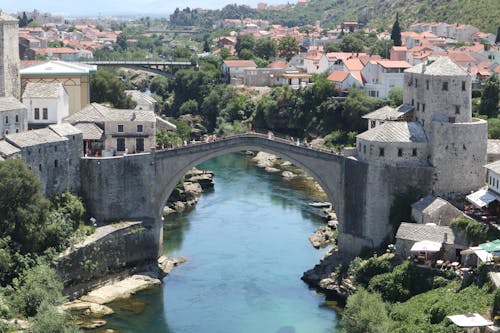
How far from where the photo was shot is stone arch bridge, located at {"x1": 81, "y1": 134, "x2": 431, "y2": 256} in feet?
181

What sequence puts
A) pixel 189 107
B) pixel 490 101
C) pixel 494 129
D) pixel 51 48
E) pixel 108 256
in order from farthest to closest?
1. pixel 51 48
2. pixel 189 107
3. pixel 490 101
4. pixel 494 129
5. pixel 108 256

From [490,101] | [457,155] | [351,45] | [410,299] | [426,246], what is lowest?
[410,299]

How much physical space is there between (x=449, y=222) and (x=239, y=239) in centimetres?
1721

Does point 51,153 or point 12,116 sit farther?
point 12,116

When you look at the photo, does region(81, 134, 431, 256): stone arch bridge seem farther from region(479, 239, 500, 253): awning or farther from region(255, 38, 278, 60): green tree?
region(255, 38, 278, 60): green tree

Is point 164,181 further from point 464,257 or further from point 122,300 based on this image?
point 464,257

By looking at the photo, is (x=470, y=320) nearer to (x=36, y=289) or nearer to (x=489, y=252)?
(x=489, y=252)

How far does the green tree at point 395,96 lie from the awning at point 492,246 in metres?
39.8

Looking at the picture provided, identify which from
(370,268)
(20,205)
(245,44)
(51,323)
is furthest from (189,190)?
(245,44)

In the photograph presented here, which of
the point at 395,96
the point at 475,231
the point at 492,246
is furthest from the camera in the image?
the point at 395,96

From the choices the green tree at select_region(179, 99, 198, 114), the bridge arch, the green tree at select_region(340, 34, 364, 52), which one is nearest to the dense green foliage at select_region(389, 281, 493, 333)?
the bridge arch

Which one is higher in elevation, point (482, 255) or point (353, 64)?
point (353, 64)

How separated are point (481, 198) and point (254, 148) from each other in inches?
600

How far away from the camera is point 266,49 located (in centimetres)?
13275
